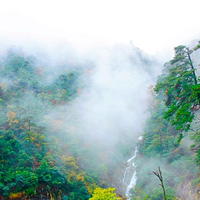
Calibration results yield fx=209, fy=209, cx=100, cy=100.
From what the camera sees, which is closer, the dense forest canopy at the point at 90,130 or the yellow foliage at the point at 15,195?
the dense forest canopy at the point at 90,130

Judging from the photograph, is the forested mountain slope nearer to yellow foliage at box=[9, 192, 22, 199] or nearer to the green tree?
the green tree


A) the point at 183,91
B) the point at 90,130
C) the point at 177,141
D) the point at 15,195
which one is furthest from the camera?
the point at 90,130

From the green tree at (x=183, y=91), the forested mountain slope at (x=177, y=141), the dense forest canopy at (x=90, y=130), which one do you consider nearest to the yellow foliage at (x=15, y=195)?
the dense forest canopy at (x=90, y=130)

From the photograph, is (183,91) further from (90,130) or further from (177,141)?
(90,130)

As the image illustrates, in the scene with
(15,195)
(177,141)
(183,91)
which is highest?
(15,195)

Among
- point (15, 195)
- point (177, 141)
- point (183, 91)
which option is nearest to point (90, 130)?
point (15, 195)

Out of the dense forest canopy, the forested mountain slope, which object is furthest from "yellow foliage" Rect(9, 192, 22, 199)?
the forested mountain slope

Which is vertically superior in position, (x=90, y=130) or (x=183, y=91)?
(x=90, y=130)

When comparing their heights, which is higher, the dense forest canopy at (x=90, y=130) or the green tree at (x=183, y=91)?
the dense forest canopy at (x=90, y=130)

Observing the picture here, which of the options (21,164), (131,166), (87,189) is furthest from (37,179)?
(131,166)

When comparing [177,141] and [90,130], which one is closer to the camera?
[177,141]

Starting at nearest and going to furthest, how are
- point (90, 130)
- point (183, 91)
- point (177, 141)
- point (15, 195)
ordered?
point (183, 91), point (177, 141), point (15, 195), point (90, 130)

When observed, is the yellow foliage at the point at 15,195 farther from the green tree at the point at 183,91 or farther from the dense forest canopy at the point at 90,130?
the green tree at the point at 183,91

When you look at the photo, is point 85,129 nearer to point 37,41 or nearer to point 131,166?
point 131,166
